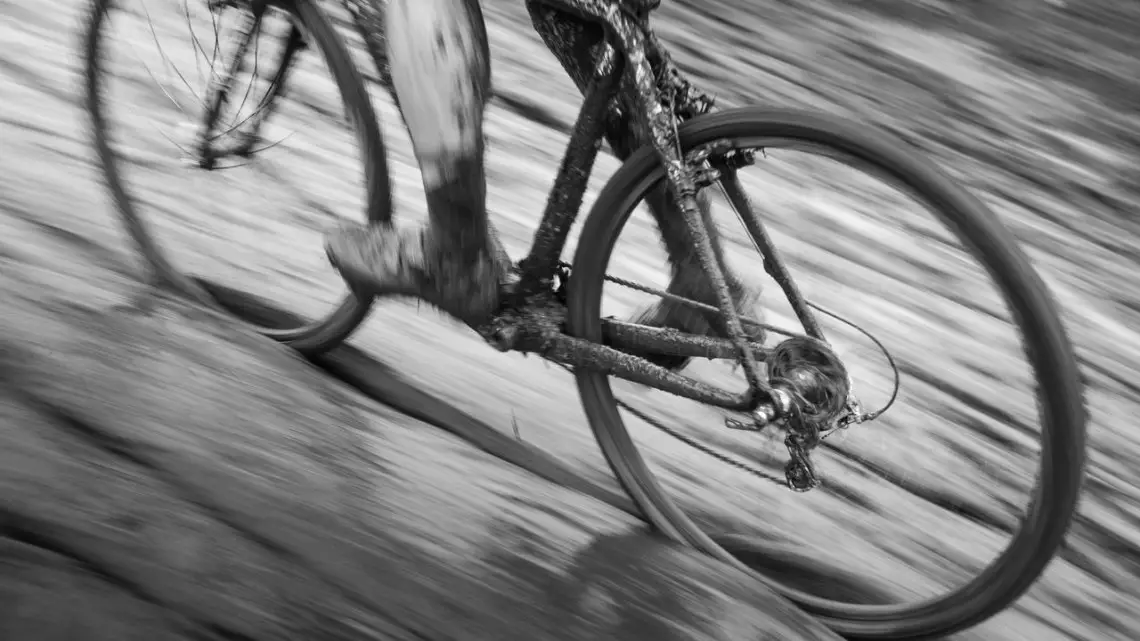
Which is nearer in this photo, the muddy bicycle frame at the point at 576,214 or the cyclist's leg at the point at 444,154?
the muddy bicycle frame at the point at 576,214

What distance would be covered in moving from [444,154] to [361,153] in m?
0.43

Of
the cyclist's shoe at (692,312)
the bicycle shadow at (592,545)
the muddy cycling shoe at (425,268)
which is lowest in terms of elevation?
the bicycle shadow at (592,545)

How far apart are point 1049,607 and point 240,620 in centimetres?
160

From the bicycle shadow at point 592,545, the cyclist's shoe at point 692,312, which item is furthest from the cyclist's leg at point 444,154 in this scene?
the bicycle shadow at point 592,545

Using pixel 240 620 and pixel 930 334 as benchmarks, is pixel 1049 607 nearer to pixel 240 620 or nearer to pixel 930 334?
pixel 930 334

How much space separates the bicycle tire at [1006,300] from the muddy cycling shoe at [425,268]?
168 millimetres

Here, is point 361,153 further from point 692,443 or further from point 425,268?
point 692,443

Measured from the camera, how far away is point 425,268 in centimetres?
216

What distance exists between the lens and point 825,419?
1.93 meters

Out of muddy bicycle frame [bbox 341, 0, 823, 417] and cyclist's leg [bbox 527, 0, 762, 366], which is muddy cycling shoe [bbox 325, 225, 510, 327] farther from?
cyclist's leg [bbox 527, 0, 762, 366]

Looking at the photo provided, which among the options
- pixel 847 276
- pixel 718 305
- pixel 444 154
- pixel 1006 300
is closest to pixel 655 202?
pixel 718 305

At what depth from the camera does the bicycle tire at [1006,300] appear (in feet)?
5.52

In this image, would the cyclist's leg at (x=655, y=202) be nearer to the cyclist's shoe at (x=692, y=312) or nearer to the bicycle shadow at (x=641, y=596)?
the cyclist's shoe at (x=692, y=312)

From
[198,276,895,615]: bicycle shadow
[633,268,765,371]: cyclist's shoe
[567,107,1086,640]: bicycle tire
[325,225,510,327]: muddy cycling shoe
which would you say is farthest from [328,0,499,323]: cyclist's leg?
[198,276,895,615]: bicycle shadow
